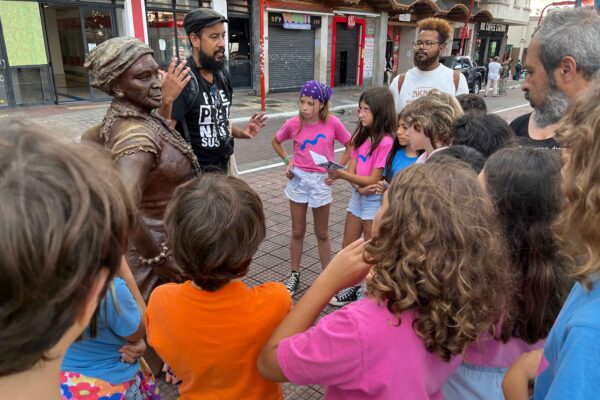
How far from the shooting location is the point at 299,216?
3.48 meters

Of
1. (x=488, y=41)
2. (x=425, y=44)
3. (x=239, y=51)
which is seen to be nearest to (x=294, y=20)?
(x=239, y=51)

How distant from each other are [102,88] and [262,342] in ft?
4.95

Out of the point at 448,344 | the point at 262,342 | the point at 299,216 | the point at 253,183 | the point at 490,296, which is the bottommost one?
the point at 253,183

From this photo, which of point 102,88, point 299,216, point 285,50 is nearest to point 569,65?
point 299,216

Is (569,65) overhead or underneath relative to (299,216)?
overhead

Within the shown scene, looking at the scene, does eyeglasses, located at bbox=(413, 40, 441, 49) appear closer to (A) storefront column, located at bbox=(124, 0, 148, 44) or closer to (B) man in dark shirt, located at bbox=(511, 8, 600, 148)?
(B) man in dark shirt, located at bbox=(511, 8, 600, 148)

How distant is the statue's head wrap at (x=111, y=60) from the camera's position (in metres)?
2.05

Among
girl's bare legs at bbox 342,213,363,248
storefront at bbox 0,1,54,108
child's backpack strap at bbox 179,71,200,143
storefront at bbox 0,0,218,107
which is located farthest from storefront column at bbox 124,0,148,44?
girl's bare legs at bbox 342,213,363,248

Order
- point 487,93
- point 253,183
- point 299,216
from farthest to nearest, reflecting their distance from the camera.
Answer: point 487,93
point 253,183
point 299,216

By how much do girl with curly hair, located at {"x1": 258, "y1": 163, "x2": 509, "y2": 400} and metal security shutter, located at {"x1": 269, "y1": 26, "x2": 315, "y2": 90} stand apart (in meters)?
16.9

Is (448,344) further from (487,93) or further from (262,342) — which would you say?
(487,93)

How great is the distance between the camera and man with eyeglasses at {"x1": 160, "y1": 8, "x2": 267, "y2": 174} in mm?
2883

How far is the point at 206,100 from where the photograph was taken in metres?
2.94

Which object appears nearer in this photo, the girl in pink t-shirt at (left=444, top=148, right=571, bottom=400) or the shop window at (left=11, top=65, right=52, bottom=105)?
the girl in pink t-shirt at (left=444, top=148, right=571, bottom=400)
